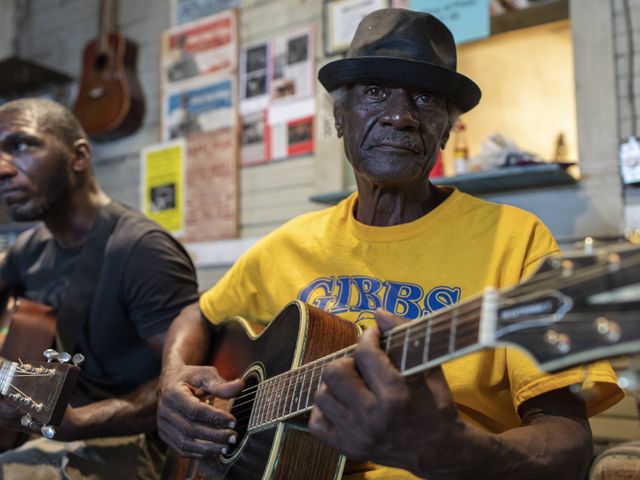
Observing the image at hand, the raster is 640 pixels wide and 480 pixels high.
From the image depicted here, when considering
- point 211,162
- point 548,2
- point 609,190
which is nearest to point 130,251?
point 211,162

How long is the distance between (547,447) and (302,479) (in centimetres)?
46

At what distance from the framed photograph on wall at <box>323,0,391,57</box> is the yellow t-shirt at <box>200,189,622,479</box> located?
1.31 m

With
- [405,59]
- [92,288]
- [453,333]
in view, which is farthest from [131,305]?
[453,333]

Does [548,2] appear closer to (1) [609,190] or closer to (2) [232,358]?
(1) [609,190]

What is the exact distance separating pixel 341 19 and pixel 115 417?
76.1 inches

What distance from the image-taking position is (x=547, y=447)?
1.09 m

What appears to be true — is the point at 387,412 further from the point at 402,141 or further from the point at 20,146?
the point at 20,146

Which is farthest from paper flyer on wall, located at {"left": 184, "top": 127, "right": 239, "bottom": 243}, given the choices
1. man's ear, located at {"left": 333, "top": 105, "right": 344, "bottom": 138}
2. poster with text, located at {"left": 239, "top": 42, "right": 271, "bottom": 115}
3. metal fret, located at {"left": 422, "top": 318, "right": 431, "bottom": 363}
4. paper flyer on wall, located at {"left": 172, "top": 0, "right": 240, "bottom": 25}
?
metal fret, located at {"left": 422, "top": 318, "right": 431, "bottom": 363}

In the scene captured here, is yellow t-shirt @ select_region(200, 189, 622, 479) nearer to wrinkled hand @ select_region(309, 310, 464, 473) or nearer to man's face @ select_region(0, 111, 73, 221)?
wrinkled hand @ select_region(309, 310, 464, 473)

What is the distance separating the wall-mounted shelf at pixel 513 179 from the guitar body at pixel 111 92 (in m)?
1.96

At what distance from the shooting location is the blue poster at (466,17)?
96.0 inches

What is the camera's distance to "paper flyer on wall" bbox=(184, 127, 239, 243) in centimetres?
320

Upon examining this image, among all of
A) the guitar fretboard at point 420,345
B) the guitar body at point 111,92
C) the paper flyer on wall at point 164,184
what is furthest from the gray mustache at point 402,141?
the guitar body at point 111,92

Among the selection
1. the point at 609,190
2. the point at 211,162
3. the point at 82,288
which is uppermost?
the point at 211,162
